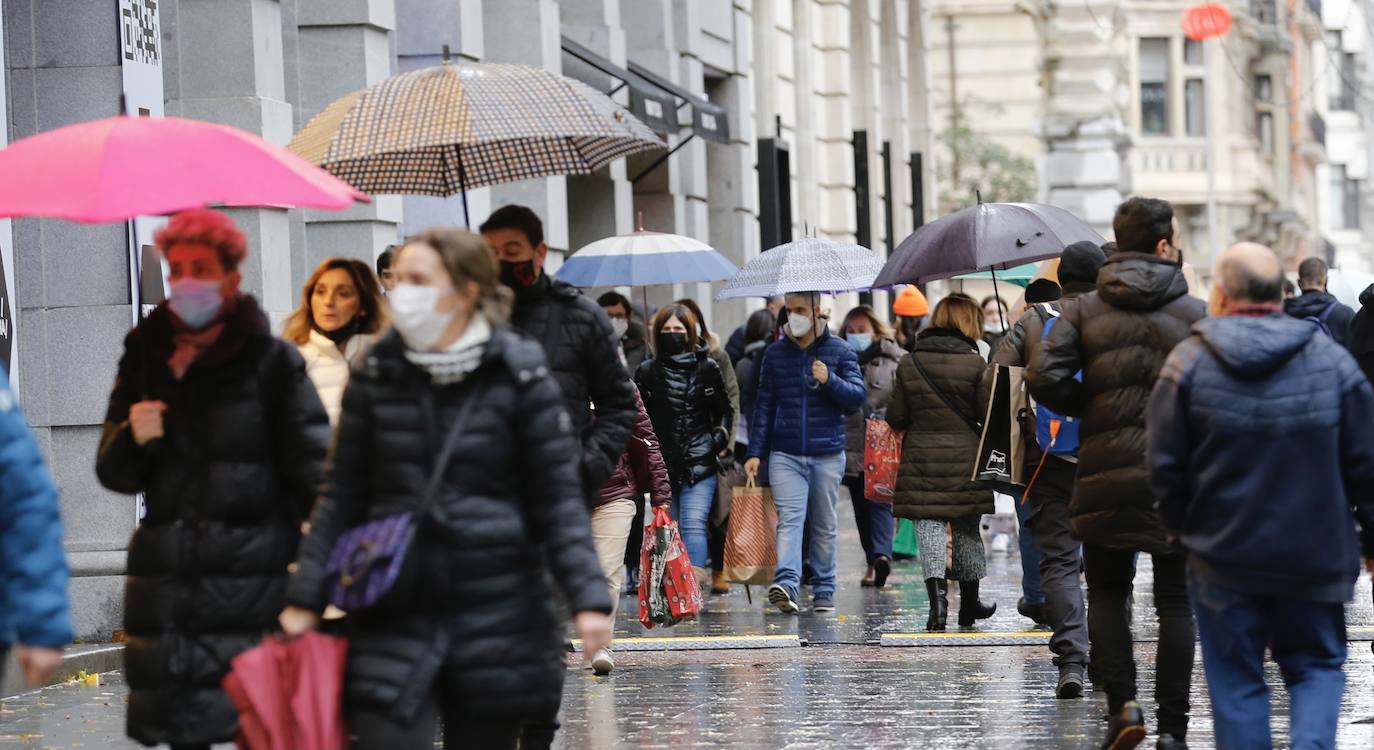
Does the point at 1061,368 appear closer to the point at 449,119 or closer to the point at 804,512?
the point at 449,119

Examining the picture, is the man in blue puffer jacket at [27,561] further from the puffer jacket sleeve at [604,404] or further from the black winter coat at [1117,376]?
the black winter coat at [1117,376]

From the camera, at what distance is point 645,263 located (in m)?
15.4

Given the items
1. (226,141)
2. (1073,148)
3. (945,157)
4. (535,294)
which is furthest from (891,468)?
(945,157)

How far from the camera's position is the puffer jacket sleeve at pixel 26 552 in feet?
18.9

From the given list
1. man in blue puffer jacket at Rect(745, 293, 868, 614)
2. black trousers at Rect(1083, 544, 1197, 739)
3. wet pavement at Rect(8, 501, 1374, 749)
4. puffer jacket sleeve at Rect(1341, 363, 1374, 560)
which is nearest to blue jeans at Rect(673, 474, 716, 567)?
man in blue puffer jacket at Rect(745, 293, 868, 614)

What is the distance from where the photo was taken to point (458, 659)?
5801 mm

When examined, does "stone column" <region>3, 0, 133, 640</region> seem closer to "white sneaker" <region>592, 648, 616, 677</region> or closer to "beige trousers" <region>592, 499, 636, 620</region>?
"white sneaker" <region>592, 648, 616, 677</region>

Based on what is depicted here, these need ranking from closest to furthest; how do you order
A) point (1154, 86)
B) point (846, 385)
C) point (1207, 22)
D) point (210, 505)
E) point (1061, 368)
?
point (210, 505)
point (1061, 368)
point (846, 385)
point (1207, 22)
point (1154, 86)

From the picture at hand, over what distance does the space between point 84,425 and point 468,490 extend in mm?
A: 7236

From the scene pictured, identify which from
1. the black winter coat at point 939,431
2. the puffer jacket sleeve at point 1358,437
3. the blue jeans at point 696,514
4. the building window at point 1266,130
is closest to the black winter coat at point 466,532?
the puffer jacket sleeve at point 1358,437

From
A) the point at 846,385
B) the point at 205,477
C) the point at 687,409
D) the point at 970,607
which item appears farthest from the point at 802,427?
the point at 205,477

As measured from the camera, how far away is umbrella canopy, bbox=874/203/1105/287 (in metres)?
11.9

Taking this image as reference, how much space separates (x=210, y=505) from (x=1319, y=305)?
7.71 m

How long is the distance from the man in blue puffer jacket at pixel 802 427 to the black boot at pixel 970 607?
111cm
